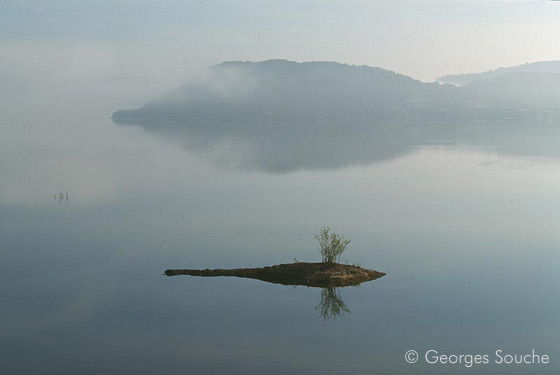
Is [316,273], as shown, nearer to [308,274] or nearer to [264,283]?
[308,274]

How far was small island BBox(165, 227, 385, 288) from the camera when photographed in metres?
23.4

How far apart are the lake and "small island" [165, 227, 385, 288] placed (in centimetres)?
58

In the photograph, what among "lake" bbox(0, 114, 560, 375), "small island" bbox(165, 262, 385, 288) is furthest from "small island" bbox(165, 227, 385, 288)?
"lake" bbox(0, 114, 560, 375)

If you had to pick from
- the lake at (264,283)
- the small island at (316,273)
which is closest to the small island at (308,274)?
the small island at (316,273)

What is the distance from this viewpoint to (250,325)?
65.8ft

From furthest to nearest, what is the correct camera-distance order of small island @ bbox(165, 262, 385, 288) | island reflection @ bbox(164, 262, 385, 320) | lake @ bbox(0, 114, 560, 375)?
1. small island @ bbox(165, 262, 385, 288)
2. island reflection @ bbox(164, 262, 385, 320)
3. lake @ bbox(0, 114, 560, 375)

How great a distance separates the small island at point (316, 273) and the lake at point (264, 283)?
577 mm

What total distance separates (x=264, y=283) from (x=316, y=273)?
170cm

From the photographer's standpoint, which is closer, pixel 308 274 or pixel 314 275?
pixel 314 275

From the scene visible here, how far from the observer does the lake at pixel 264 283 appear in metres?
18.2

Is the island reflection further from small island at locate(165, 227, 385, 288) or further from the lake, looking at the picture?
the lake

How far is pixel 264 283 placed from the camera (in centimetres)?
2366

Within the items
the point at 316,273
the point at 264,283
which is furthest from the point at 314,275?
the point at 264,283

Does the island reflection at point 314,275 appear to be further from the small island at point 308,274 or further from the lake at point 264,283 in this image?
the lake at point 264,283
